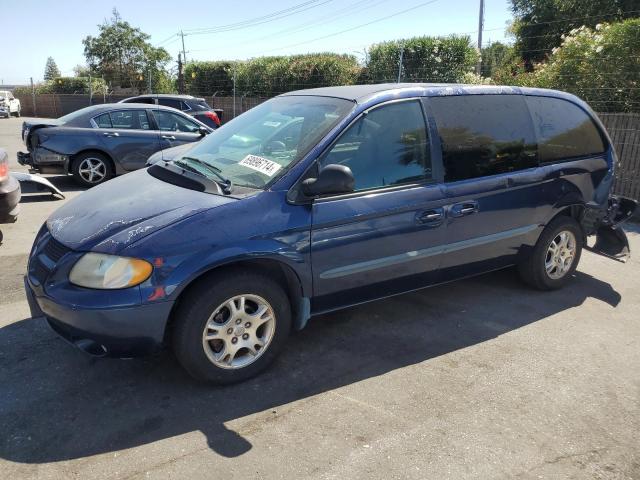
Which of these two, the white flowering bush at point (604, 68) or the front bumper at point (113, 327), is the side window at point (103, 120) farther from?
the white flowering bush at point (604, 68)

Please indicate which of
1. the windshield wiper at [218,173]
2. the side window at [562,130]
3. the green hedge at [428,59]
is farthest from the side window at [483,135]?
the green hedge at [428,59]

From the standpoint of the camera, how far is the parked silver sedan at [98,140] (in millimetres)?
9172

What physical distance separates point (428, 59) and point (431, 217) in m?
13.2

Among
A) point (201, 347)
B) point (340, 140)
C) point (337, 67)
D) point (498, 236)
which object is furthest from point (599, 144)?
point (337, 67)

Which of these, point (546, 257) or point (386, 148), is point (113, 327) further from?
point (546, 257)

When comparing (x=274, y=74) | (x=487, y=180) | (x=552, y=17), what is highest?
(x=552, y=17)

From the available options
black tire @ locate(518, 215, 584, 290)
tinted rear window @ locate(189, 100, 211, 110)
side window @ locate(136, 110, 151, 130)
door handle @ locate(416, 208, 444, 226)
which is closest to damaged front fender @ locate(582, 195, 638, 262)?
black tire @ locate(518, 215, 584, 290)

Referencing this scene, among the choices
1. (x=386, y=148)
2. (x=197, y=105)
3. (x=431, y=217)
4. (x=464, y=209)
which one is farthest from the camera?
(x=197, y=105)

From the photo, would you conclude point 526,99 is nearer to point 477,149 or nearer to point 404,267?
point 477,149

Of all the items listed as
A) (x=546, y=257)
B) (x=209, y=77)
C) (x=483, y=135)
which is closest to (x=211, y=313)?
(x=483, y=135)

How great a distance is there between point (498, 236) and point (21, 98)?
143ft

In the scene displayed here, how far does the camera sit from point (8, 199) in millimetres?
5684

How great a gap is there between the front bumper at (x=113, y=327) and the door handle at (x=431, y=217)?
6.02 feet

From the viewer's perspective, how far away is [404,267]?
3.87 meters
